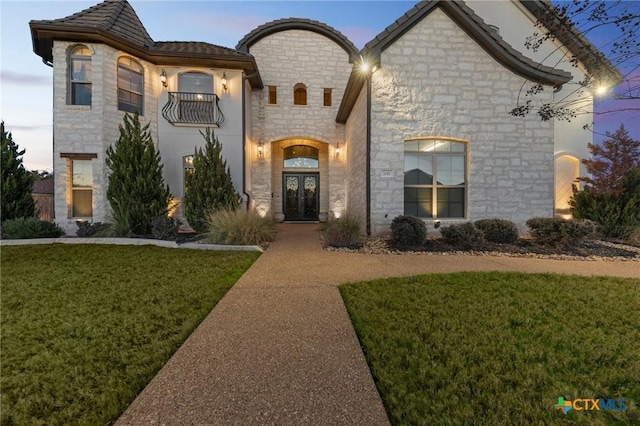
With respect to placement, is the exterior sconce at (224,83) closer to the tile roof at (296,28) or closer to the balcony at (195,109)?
the balcony at (195,109)

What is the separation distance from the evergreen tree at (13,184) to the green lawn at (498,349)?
1050 centimetres

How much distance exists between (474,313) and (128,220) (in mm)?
8920

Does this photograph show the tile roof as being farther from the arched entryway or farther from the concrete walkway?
the concrete walkway

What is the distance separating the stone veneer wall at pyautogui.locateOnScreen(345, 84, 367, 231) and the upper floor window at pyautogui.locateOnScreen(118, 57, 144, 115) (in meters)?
7.63

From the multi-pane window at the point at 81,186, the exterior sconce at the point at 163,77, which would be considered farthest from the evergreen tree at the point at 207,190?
the multi-pane window at the point at 81,186

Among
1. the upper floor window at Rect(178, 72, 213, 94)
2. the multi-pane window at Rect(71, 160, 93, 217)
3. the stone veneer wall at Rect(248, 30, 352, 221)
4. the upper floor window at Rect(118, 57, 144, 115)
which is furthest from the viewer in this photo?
the stone veneer wall at Rect(248, 30, 352, 221)

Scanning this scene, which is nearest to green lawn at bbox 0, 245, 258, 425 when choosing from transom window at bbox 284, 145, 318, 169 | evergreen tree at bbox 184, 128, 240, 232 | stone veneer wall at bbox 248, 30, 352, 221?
evergreen tree at bbox 184, 128, 240, 232

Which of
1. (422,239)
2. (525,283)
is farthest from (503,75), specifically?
(525,283)

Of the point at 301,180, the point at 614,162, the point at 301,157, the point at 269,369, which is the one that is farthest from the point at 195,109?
the point at 614,162

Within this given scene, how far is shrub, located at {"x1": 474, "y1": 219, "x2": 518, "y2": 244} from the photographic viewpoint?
7121 millimetres

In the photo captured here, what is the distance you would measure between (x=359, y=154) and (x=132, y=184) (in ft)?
23.8

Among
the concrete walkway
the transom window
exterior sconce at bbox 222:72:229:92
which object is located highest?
exterior sconce at bbox 222:72:229:92

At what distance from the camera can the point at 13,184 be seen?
308 inches

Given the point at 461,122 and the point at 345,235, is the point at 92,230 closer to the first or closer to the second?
the point at 345,235
